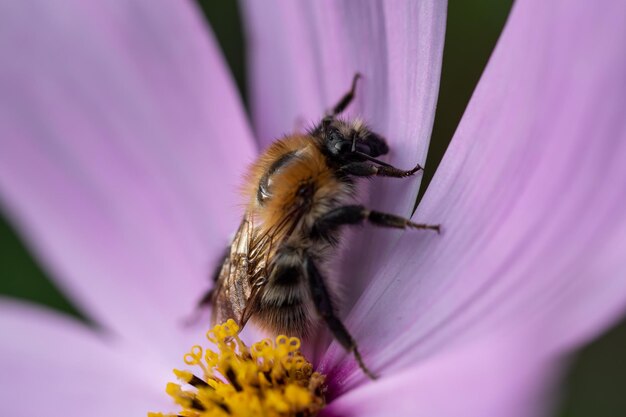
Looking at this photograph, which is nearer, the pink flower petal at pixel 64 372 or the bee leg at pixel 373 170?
the bee leg at pixel 373 170

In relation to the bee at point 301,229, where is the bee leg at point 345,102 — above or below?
above

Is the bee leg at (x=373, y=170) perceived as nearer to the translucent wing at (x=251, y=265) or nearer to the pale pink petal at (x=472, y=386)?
the translucent wing at (x=251, y=265)

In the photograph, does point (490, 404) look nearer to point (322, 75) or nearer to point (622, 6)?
point (622, 6)

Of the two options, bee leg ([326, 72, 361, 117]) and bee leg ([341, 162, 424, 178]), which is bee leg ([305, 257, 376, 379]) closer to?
bee leg ([341, 162, 424, 178])

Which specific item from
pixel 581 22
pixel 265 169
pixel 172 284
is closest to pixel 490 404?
pixel 581 22

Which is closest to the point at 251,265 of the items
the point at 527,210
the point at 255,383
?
the point at 255,383

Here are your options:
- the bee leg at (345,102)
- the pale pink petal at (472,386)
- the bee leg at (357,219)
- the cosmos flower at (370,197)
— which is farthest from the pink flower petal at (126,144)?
the pale pink petal at (472,386)
